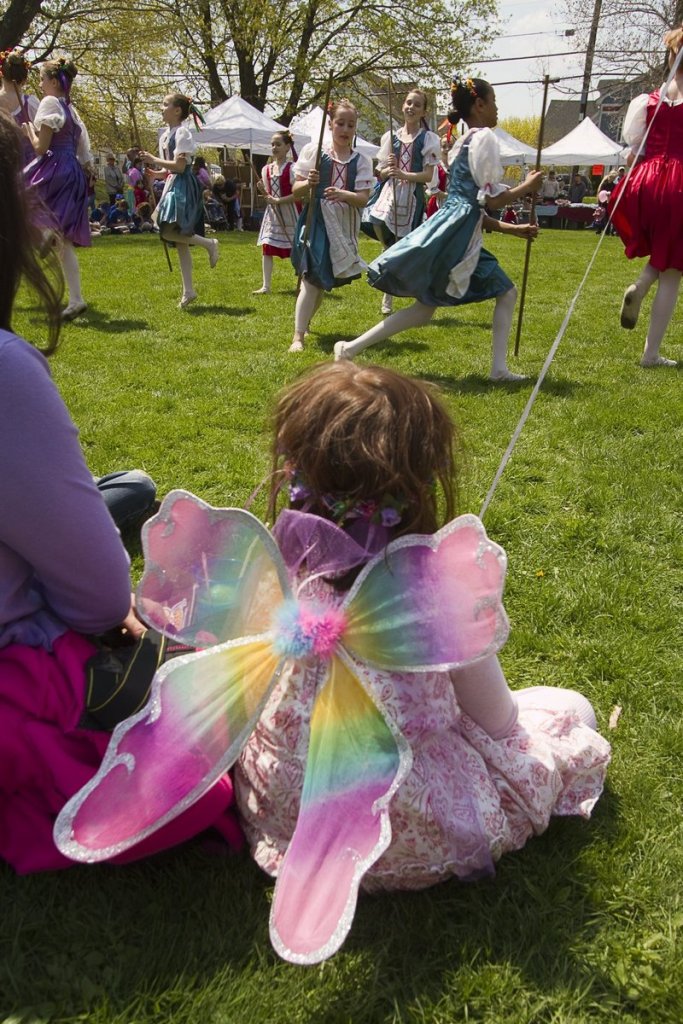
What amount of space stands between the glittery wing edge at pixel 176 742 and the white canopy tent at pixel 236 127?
2053 cm

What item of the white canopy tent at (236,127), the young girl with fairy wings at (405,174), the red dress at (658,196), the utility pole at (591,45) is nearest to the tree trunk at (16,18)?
the white canopy tent at (236,127)

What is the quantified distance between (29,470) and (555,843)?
137 centimetres

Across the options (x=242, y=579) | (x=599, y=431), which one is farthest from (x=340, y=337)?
(x=242, y=579)

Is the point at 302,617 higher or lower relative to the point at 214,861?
higher

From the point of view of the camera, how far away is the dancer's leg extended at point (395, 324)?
17.3 feet

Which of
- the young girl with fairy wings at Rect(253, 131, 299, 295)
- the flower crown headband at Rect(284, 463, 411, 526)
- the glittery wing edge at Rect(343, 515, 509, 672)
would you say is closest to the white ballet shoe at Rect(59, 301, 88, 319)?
the young girl with fairy wings at Rect(253, 131, 299, 295)

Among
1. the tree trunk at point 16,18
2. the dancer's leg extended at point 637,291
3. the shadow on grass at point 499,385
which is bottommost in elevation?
the shadow on grass at point 499,385

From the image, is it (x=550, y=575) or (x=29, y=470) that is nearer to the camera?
(x=29, y=470)

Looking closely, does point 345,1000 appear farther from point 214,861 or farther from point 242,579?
point 242,579

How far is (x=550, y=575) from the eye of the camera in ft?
9.92

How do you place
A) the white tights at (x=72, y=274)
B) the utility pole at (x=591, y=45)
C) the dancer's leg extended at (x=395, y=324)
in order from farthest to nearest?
the utility pole at (x=591, y=45)
the white tights at (x=72, y=274)
the dancer's leg extended at (x=395, y=324)

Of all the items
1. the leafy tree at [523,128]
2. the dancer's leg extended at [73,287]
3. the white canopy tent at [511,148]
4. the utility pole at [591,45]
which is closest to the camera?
the dancer's leg extended at [73,287]

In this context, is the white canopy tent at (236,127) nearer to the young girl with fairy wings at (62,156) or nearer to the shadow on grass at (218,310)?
the shadow on grass at (218,310)

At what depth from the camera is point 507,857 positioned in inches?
70.1
